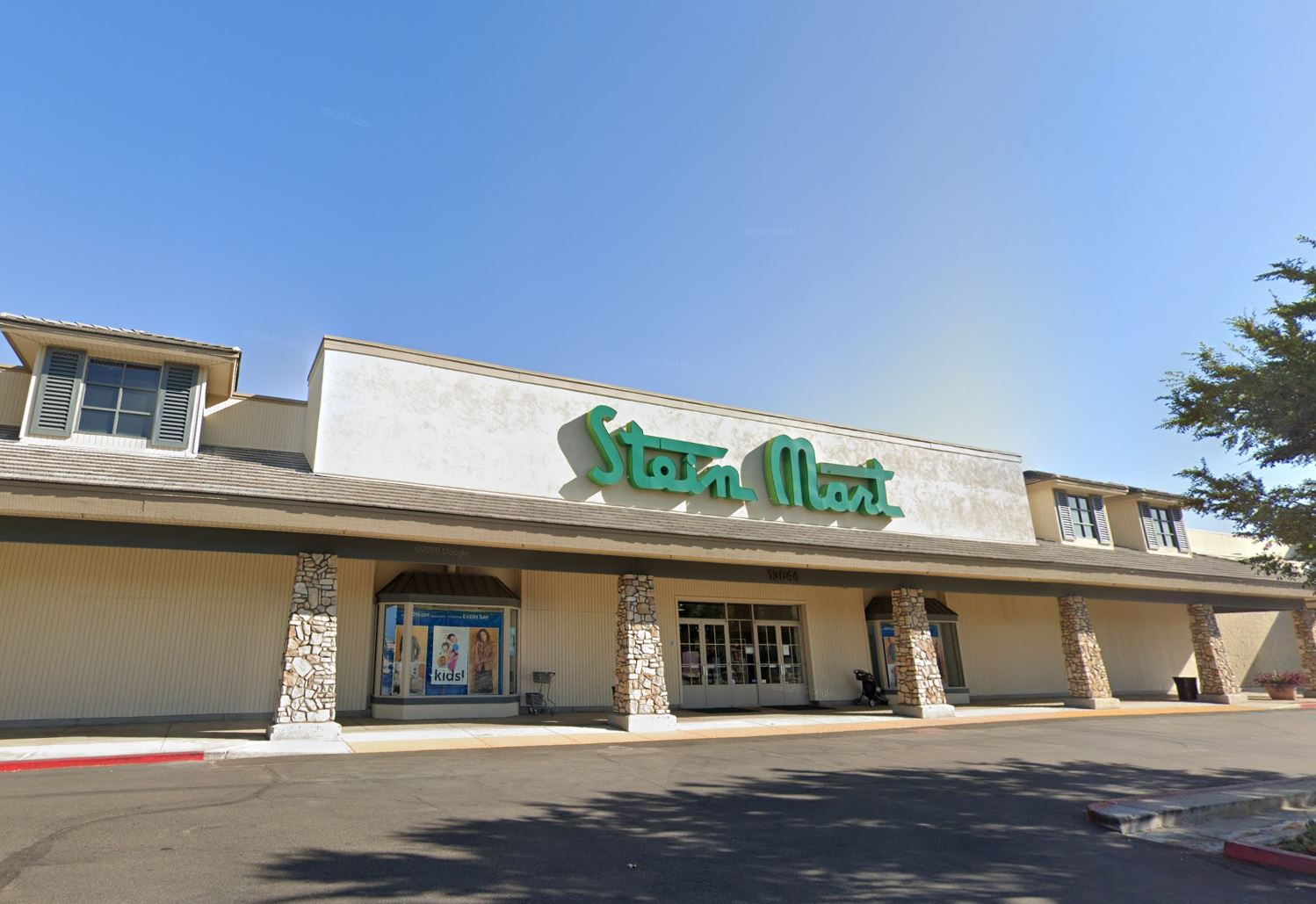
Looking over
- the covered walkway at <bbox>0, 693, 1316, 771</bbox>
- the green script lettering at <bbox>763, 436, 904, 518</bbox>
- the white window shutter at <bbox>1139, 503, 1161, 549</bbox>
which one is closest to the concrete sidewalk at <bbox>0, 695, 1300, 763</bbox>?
the covered walkway at <bbox>0, 693, 1316, 771</bbox>

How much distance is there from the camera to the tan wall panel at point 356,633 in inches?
708

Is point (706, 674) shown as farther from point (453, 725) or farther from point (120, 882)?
point (120, 882)

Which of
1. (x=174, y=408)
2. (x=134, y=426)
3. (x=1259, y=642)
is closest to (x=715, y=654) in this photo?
(x=174, y=408)

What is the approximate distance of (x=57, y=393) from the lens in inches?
591

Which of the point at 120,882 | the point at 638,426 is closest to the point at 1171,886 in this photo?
the point at 120,882

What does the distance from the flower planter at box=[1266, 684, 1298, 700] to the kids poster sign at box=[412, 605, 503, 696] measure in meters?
27.1

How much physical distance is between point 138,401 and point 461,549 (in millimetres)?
7347

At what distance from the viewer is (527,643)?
20.0 m

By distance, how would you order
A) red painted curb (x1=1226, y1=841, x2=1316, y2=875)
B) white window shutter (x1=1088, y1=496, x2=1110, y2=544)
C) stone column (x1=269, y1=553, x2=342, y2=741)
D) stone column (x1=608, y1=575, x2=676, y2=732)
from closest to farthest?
red painted curb (x1=1226, y1=841, x2=1316, y2=875) → stone column (x1=269, y1=553, x2=342, y2=741) → stone column (x1=608, y1=575, x2=676, y2=732) → white window shutter (x1=1088, y1=496, x2=1110, y2=544)

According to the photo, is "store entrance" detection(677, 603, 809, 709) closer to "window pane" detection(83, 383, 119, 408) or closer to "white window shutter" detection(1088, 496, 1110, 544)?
"white window shutter" detection(1088, 496, 1110, 544)

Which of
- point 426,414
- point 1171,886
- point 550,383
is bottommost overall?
point 1171,886

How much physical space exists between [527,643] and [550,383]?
6.78m

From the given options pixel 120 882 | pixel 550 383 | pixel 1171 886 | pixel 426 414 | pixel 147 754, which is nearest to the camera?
pixel 120 882

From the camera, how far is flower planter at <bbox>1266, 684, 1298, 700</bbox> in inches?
1069
